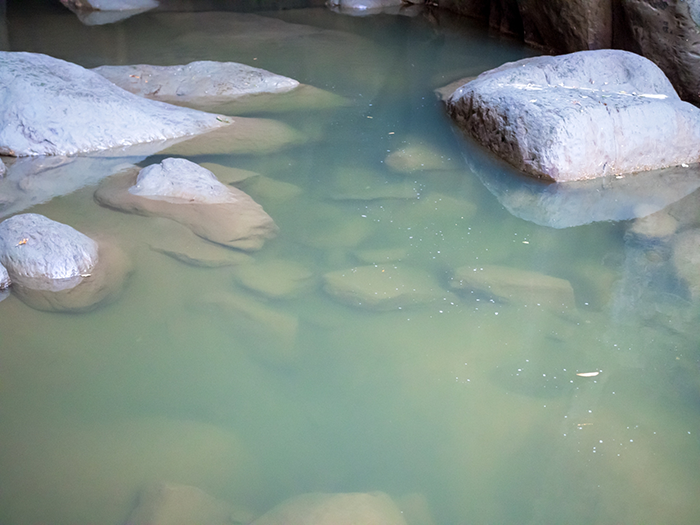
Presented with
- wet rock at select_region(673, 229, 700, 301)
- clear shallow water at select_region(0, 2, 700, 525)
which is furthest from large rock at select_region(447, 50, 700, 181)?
wet rock at select_region(673, 229, 700, 301)

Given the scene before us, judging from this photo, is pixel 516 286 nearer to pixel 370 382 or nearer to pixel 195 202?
pixel 370 382

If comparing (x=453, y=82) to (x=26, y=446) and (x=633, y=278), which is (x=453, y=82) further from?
(x=26, y=446)

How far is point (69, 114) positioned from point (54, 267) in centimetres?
208

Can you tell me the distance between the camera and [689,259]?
3.35 meters

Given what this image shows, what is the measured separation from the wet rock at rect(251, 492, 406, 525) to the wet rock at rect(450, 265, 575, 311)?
4.52ft

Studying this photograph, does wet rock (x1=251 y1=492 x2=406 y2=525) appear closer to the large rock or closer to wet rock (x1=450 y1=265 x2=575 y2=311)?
wet rock (x1=450 y1=265 x2=575 y2=311)

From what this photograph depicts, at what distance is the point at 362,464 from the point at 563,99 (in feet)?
11.9

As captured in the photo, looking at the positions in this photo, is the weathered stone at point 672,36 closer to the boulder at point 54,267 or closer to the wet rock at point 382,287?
the wet rock at point 382,287

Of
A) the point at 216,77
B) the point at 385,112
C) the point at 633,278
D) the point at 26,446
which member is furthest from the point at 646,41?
the point at 26,446

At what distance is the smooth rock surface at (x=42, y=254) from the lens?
294 cm

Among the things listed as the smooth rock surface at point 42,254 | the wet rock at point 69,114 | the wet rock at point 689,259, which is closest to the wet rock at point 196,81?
the wet rock at point 69,114

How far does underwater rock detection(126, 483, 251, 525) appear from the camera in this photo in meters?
1.85

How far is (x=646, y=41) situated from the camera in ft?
19.5

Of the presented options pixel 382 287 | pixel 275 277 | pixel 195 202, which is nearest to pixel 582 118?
pixel 382 287
